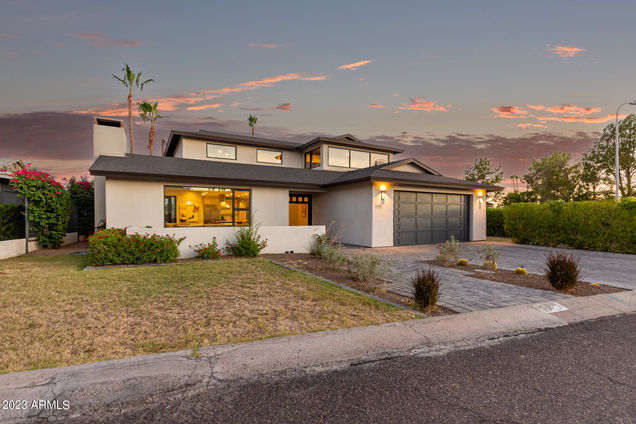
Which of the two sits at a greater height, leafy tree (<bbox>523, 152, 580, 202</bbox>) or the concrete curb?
leafy tree (<bbox>523, 152, 580, 202</bbox>)

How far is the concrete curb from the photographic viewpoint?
2367 mm

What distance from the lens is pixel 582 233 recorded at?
13367mm

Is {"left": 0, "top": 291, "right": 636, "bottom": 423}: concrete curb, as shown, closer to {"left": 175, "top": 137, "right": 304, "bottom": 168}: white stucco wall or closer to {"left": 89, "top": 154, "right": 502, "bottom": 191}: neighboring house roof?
{"left": 89, "top": 154, "right": 502, "bottom": 191}: neighboring house roof

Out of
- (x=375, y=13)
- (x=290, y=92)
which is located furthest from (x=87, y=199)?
(x=375, y=13)

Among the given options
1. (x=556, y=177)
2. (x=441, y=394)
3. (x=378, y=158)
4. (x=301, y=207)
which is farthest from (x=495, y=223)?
(x=556, y=177)

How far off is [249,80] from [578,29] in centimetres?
1454

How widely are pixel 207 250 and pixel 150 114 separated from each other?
27.7 metres

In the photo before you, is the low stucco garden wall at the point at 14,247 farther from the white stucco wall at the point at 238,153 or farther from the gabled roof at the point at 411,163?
the gabled roof at the point at 411,163

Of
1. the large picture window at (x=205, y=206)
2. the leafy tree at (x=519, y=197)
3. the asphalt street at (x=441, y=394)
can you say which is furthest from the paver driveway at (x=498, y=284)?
the leafy tree at (x=519, y=197)

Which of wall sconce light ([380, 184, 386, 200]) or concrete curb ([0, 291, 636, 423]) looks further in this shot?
wall sconce light ([380, 184, 386, 200])

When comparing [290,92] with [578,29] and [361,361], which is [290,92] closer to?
[578,29]

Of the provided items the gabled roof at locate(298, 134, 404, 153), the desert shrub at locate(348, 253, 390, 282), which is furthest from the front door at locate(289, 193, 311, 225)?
Answer: the desert shrub at locate(348, 253, 390, 282)

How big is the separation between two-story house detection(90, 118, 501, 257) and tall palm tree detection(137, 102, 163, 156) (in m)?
14.7

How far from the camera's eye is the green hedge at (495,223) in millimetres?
20516
